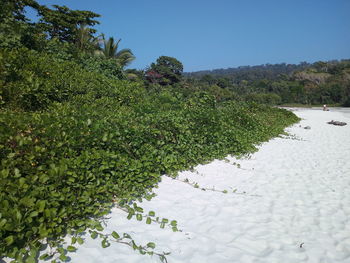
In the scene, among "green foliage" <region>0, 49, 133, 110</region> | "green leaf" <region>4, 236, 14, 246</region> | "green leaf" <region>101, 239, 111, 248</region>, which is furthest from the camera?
"green foliage" <region>0, 49, 133, 110</region>

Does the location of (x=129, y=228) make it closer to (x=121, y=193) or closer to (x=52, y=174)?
(x=121, y=193)

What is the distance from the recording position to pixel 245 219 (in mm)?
3430

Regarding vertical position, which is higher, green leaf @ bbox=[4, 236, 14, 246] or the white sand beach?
green leaf @ bbox=[4, 236, 14, 246]

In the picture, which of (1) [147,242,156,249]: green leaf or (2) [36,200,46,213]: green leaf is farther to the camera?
(1) [147,242,156,249]: green leaf

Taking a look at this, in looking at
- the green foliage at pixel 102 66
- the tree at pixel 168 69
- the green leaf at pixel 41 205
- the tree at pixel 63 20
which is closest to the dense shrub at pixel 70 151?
the green leaf at pixel 41 205

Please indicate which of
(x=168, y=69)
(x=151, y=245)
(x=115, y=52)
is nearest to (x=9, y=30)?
(x=151, y=245)

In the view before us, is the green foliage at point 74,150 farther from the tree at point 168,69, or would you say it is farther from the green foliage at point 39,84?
the tree at point 168,69

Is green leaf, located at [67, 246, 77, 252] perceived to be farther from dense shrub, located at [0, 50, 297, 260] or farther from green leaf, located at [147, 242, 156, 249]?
green leaf, located at [147, 242, 156, 249]

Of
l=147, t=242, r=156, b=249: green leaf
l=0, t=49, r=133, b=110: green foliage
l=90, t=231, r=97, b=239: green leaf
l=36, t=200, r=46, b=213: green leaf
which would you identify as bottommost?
l=147, t=242, r=156, b=249: green leaf

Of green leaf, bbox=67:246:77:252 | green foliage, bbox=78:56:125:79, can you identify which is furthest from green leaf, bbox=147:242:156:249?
green foliage, bbox=78:56:125:79

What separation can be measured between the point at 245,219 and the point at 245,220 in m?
0.03

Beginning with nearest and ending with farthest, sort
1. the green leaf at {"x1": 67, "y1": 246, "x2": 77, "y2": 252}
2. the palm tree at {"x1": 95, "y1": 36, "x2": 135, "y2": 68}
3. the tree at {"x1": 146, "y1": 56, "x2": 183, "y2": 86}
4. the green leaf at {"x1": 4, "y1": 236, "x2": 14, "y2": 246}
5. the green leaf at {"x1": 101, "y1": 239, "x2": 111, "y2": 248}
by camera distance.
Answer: the green leaf at {"x1": 4, "y1": 236, "x2": 14, "y2": 246} → the green leaf at {"x1": 67, "y1": 246, "x2": 77, "y2": 252} → the green leaf at {"x1": 101, "y1": 239, "x2": 111, "y2": 248} → the palm tree at {"x1": 95, "y1": 36, "x2": 135, "y2": 68} → the tree at {"x1": 146, "y1": 56, "x2": 183, "y2": 86}

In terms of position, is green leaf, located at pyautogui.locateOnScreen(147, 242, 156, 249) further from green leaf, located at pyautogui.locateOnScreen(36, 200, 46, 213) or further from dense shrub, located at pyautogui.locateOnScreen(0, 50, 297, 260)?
green leaf, located at pyautogui.locateOnScreen(36, 200, 46, 213)

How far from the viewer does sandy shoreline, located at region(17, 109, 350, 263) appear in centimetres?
263
